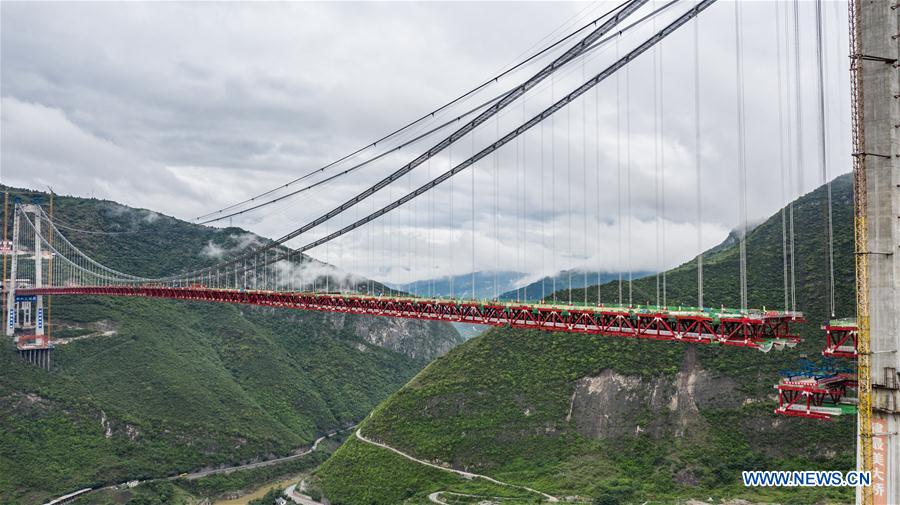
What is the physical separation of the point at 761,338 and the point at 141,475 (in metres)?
71.5

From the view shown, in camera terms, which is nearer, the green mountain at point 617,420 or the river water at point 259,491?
the green mountain at point 617,420

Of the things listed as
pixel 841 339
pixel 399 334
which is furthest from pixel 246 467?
Answer: pixel 841 339

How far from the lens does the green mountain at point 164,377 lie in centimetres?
7194

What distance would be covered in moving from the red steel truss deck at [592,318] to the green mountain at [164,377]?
36.4m

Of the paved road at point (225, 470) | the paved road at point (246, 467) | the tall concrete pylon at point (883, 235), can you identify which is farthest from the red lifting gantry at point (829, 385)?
the paved road at point (246, 467)

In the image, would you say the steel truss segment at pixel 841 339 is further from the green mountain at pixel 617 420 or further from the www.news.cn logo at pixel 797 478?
the green mountain at pixel 617 420

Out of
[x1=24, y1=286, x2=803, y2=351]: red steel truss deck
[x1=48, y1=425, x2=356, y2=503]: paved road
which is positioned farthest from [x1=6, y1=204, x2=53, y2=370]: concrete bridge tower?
[x1=24, y1=286, x2=803, y2=351]: red steel truss deck

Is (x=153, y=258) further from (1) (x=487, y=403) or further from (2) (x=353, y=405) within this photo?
(1) (x=487, y=403)

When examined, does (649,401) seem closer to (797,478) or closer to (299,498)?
(797,478)

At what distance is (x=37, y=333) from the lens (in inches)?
3322

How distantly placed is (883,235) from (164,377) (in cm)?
8929

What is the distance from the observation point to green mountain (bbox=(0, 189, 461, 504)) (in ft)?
236

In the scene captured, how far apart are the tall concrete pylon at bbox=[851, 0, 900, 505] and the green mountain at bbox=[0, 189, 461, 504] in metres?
71.8

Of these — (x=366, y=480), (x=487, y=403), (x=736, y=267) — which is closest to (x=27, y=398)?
(x=366, y=480)
